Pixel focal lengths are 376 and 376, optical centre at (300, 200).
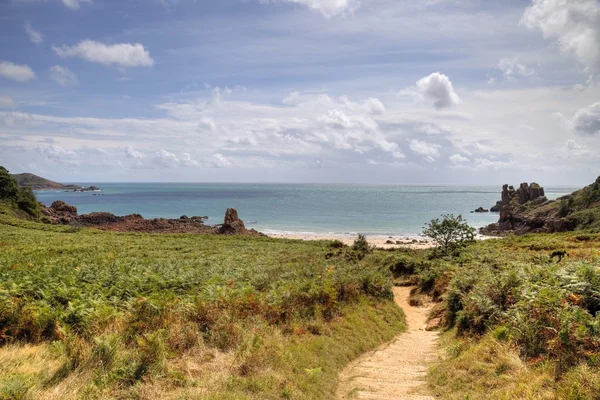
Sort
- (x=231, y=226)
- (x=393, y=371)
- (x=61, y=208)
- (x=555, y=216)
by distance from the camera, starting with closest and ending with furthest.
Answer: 1. (x=393, y=371)
2. (x=231, y=226)
3. (x=555, y=216)
4. (x=61, y=208)

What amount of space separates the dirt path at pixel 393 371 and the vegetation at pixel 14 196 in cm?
8693

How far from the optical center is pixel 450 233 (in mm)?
32750

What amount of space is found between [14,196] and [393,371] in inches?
3626

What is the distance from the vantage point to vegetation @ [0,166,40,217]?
76.8 meters

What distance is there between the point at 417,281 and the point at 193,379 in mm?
21181

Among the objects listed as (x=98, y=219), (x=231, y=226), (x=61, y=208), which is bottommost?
(x=98, y=219)

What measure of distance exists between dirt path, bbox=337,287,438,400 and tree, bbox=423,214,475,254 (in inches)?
681

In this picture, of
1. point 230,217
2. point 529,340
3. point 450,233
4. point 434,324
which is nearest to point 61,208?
point 230,217

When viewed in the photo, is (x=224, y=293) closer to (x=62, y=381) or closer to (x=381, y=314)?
(x=62, y=381)

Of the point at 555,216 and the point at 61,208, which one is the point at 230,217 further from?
the point at 555,216

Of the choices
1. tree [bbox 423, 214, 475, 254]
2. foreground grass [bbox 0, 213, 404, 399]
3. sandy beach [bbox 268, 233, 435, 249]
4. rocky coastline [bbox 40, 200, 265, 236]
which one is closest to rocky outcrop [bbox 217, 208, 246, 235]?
rocky coastline [bbox 40, 200, 265, 236]

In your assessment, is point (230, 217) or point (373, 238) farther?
point (373, 238)

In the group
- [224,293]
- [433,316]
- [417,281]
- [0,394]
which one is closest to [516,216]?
[417,281]

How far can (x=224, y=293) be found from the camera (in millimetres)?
11281
